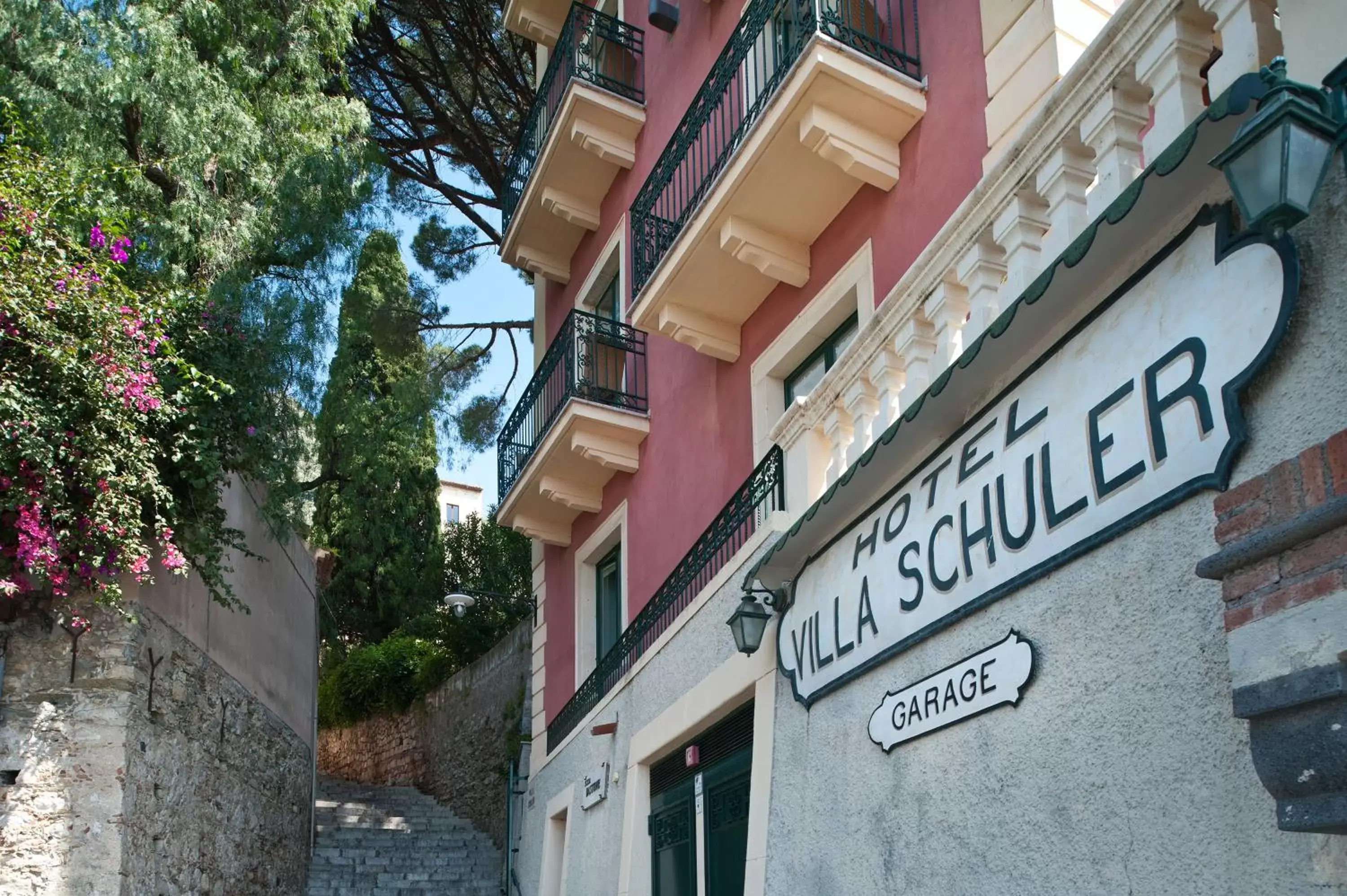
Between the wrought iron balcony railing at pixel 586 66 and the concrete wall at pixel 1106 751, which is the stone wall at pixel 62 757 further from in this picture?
the wrought iron balcony railing at pixel 586 66

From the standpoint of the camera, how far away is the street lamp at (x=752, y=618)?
22.2ft

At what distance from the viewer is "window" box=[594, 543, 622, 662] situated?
1327 cm

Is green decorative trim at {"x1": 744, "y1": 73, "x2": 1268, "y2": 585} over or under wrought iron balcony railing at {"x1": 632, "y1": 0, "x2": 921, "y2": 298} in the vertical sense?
under

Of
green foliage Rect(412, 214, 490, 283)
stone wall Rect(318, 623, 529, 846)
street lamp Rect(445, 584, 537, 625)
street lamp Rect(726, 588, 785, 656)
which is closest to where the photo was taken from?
street lamp Rect(726, 588, 785, 656)

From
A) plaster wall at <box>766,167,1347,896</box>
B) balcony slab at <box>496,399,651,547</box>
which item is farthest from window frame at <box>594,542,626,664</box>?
plaster wall at <box>766,167,1347,896</box>

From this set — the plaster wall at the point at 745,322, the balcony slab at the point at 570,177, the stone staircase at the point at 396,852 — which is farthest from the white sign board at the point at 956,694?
the stone staircase at the point at 396,852

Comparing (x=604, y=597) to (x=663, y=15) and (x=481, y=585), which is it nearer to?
(x=663, y=15)

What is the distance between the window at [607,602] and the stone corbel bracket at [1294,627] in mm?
10180

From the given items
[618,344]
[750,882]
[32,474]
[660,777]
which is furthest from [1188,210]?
[618,344]

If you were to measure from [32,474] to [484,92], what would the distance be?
1316 cm

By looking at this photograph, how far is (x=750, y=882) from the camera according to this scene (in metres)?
6.73

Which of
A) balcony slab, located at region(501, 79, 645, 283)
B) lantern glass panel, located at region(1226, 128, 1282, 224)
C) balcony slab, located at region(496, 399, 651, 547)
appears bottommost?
lantern glass panel, located at region(1226, 128, 1282, 224)

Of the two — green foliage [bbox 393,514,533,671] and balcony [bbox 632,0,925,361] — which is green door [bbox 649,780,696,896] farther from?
green foliage [bbox 393,514,533,671]

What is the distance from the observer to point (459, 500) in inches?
1822
